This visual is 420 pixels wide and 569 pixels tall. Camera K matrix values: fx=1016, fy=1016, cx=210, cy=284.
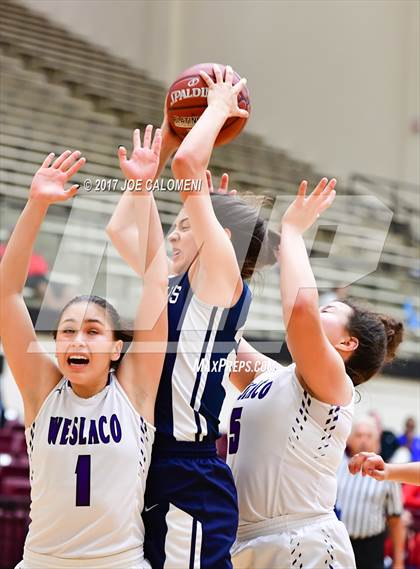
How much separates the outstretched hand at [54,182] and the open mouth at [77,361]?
42cm

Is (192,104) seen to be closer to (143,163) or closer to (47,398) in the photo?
(143,163)

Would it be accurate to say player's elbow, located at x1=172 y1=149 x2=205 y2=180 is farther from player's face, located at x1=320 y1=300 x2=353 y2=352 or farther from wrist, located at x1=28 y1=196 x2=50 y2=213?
player's face, located at x1=320 y1=300 x2=353 y2=352

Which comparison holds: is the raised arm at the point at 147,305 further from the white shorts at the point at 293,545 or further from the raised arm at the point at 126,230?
the white shorts at the point at 293,545

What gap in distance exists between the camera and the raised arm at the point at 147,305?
2592 millimetres

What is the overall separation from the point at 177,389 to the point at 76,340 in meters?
0.29

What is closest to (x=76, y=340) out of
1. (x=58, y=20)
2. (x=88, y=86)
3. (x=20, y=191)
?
(x=58, y=20)

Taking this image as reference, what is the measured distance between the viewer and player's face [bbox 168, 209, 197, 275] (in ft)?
9.04

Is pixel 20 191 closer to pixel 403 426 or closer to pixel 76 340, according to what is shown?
pixel 76 340

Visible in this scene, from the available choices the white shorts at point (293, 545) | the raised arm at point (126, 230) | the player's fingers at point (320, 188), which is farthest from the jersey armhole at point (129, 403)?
the player's fingers at point (320, 188)

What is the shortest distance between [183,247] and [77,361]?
445 millimetres

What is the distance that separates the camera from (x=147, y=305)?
2604mm

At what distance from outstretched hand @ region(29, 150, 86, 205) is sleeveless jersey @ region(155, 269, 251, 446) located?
1.26ft

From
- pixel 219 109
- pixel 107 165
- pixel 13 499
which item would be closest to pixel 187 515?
pixel 219 109

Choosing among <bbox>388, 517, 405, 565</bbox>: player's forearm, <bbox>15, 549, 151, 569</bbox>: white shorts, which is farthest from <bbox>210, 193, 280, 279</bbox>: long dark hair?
<bbox>388, 517, 405, 565</bbox>: player's forearm
